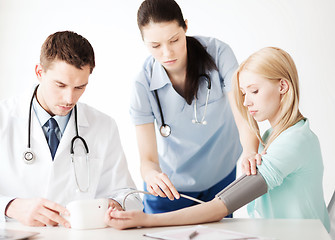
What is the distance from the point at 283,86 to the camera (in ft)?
5.32

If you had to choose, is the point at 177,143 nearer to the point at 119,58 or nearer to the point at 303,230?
the point at 303,230

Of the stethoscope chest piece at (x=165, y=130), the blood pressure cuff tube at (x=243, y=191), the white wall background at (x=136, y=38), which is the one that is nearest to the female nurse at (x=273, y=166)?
the blood pressure cuff tube at (x=243, y=191)

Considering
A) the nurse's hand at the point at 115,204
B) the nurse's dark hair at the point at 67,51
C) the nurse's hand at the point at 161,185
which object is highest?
the nurse's dark hair at the point at 67,51

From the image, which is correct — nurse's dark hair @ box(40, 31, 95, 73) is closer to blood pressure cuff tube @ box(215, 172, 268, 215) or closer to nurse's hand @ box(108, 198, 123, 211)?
nurse's hand @ box(108, 198, 123, 211)

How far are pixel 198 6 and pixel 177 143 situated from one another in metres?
1.66

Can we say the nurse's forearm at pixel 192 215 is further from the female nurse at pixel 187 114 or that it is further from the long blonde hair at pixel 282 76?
the female nurse at pixel 187 114

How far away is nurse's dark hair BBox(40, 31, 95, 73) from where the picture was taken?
5.66 ft

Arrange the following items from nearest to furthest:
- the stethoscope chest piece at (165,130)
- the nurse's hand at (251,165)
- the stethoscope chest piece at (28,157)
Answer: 1. the nurse's hand at (251,165)
2. the stethoscope chest piece at (28,157)
3. the stethoscope chest piece at (165,130)

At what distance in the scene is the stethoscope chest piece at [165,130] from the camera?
6.65 feet

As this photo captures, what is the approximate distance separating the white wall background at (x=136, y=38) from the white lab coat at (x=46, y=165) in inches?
68.0

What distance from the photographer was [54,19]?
376 cm

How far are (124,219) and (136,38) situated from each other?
Result: 98.7 inches

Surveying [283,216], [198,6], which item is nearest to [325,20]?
[198,6]

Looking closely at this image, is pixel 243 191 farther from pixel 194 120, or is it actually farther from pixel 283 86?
pixel 194 120
